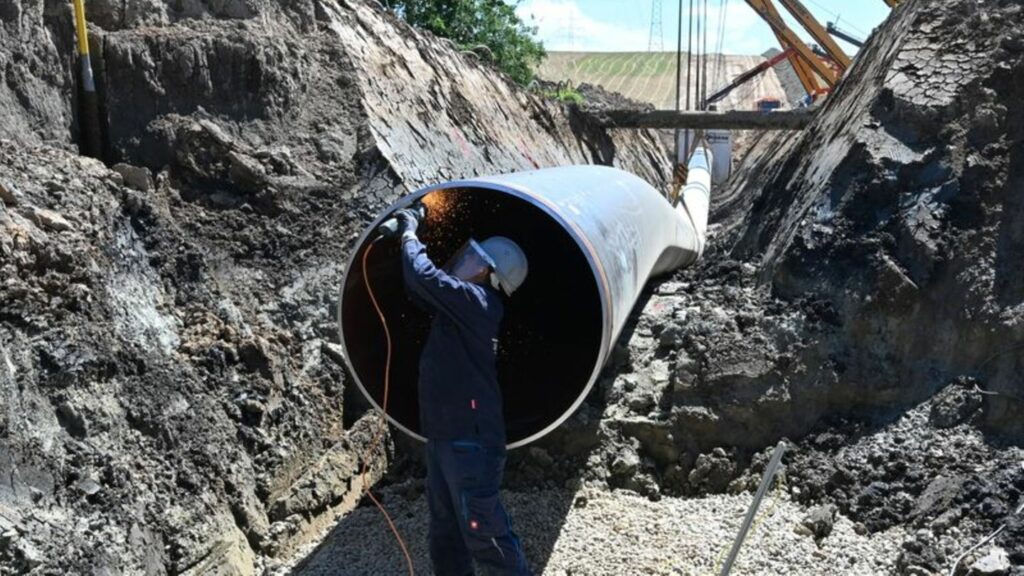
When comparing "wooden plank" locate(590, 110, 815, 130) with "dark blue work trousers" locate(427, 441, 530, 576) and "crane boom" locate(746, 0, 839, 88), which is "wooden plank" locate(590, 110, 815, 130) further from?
"dark blue work trousers" locate(427, 441, 530, 576)

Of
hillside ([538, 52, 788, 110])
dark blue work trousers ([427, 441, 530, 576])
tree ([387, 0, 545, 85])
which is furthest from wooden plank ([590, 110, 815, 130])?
hillside ([538, 52, 788, 110])

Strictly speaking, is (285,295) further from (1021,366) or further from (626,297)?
(1021,366)

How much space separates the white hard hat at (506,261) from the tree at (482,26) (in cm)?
1374

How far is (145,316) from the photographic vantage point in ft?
16.8

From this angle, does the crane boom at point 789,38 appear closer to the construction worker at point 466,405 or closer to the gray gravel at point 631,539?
the gray gravel at point 631,539

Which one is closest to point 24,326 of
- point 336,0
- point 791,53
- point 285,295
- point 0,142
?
point 0,142

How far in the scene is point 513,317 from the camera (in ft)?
18.4

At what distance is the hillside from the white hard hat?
37306 mm

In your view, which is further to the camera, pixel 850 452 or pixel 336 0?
pixel 336 0

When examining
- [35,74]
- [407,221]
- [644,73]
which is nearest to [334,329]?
[407,221]

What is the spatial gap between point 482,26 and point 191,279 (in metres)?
14.8

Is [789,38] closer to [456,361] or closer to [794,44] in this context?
[794,44]

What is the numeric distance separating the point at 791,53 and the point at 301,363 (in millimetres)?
19431

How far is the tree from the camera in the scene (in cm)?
1823
